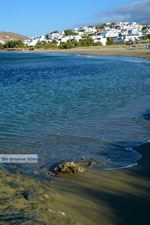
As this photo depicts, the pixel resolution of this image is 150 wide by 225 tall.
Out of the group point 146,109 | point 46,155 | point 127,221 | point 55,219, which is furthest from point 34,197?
point 146,109

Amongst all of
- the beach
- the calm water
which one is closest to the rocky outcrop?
the beach

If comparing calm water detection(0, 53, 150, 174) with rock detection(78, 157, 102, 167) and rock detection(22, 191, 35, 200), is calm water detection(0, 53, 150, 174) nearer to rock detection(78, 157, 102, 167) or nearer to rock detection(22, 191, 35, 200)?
rock detection(78, 157, 102, 167)

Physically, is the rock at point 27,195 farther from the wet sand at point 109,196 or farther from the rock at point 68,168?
the rock at point 68,168

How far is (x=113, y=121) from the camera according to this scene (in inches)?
789

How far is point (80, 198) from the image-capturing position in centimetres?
1017

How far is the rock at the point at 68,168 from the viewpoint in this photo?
40.0 feet

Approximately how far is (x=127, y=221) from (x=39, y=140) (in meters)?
7.98

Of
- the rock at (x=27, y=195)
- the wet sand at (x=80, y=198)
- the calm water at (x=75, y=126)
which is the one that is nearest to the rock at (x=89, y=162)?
the calm water at (x=75, y=126)

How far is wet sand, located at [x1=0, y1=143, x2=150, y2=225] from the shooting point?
884 centimetres

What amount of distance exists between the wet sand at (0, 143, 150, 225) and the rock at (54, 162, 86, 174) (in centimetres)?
23

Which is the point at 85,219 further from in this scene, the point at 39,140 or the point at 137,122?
the point at 137,122

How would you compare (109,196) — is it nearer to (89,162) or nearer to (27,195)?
(27,195)

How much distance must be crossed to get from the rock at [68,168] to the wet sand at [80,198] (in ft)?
0.75

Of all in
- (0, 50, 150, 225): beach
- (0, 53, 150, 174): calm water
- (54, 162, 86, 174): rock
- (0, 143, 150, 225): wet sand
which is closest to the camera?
(0, 143, 150, 225): wet sand
